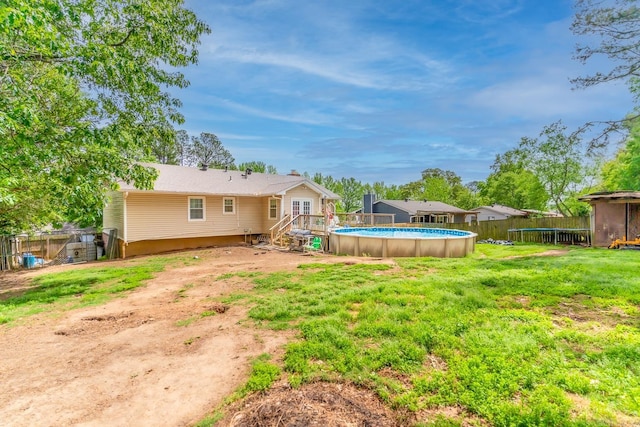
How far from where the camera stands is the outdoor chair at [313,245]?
13090mm

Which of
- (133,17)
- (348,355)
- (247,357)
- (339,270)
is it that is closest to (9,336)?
(247,357)

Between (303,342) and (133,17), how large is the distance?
329 inches

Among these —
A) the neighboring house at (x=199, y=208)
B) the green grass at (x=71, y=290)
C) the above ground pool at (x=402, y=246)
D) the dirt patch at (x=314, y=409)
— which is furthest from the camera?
the neighboring house at (x=199, y=208)

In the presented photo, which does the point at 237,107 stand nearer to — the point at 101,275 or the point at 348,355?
the point at 101,275

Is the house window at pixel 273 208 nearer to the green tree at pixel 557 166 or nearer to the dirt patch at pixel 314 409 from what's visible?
the dirt patch at pixel 314 409

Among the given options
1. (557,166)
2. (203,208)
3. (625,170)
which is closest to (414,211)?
(557,166)

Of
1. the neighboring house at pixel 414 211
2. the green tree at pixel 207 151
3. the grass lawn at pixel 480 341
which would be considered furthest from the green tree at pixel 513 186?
the green tree at pixel 207 151

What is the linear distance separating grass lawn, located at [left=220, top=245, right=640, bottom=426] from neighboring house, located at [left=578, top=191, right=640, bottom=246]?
9060mm

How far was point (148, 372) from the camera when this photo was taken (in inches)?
135

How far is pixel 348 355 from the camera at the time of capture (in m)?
3.46

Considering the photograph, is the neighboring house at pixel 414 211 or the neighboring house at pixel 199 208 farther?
the neighboring house at pixel 414 211

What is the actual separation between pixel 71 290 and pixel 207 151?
3777 cm

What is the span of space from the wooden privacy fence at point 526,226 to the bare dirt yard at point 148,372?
61.5 ft

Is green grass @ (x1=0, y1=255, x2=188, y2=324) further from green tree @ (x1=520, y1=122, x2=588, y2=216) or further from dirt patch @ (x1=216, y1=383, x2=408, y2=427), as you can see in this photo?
green tree @ (x1=520, y1=122, x2=588, y2=216)
